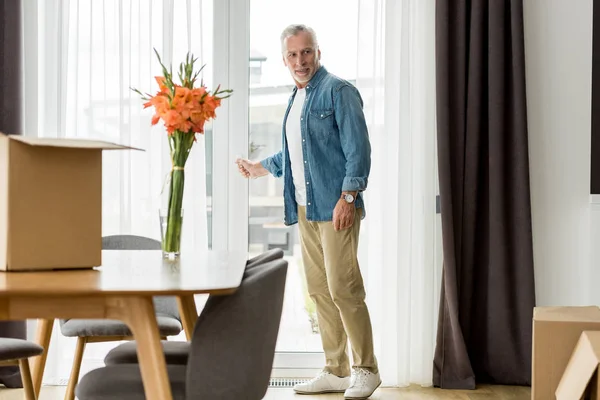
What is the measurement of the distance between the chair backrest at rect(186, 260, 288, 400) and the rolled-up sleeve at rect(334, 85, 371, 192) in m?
1.62

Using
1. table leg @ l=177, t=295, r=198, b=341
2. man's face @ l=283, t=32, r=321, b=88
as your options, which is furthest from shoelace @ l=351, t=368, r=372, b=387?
man's face @ l=283, t=32, r=321, b=88

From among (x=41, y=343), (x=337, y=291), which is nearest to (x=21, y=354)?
(x=41, y=343)

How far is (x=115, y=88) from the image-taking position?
12.6ft

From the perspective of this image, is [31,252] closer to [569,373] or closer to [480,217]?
[569,373]

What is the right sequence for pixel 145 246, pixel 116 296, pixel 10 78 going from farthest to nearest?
pixel 10 78 → pixel 145 246 → pixel 116 296

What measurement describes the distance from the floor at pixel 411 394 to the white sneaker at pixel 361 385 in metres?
0.06

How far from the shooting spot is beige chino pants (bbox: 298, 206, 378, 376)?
11.4 ft

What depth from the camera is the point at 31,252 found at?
1.94 metres

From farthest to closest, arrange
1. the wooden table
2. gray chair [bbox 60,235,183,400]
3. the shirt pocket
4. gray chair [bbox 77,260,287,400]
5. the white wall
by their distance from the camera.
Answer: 1. the white wall
2. the shirt pocket
3. gray chair [bbox 60,235,183,400]
4. gray chair [bbox 77,260,287,400]
5. the wooden table

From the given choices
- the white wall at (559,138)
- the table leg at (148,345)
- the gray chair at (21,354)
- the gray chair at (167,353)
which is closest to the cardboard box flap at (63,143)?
the table leg at (148,345)

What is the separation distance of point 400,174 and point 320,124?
1.79ft

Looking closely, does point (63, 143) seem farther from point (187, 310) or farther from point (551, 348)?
point (551, 348)

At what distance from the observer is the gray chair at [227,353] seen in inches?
68.9

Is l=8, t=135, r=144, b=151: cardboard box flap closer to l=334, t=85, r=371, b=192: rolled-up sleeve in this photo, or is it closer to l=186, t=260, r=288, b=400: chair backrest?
l=186, t=260, r=288, b=400: chair backrest
